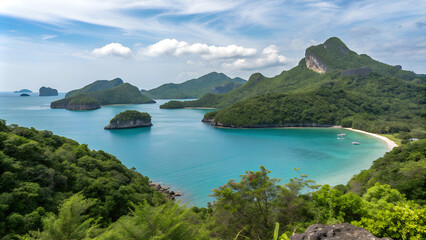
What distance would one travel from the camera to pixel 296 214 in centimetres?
1267

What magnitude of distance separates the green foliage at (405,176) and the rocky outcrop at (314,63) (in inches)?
5502

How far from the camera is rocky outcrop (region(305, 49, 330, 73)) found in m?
156

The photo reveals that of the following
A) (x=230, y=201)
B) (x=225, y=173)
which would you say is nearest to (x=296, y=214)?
(x=230, y=201)

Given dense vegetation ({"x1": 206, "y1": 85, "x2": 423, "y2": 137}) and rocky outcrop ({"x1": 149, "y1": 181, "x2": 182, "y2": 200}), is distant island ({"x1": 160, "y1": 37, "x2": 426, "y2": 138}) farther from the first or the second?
rocky outcrop ({"x1": 149, "y1": 181, "x2": 182, "y2": 200})

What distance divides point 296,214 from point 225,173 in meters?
24.3

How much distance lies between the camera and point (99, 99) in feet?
571

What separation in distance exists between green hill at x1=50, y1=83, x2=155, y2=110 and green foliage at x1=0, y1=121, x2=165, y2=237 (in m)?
135

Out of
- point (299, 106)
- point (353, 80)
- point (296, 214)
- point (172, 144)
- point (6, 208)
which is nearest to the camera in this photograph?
point (6, 208)

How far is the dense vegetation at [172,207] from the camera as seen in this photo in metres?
7.02

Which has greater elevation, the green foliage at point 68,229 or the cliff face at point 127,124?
the green foliage at point 68,229

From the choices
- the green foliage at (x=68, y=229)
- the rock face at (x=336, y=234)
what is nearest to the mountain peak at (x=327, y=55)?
the rock face at (x=336, y=234)

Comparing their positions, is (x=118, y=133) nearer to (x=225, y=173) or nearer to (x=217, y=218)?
(x=225, y=173)

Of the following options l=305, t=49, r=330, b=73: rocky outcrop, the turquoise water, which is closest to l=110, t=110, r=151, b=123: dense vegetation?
the turquoise water

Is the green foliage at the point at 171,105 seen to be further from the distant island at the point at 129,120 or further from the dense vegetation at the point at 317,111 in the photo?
the distant island at the point at 129,120
